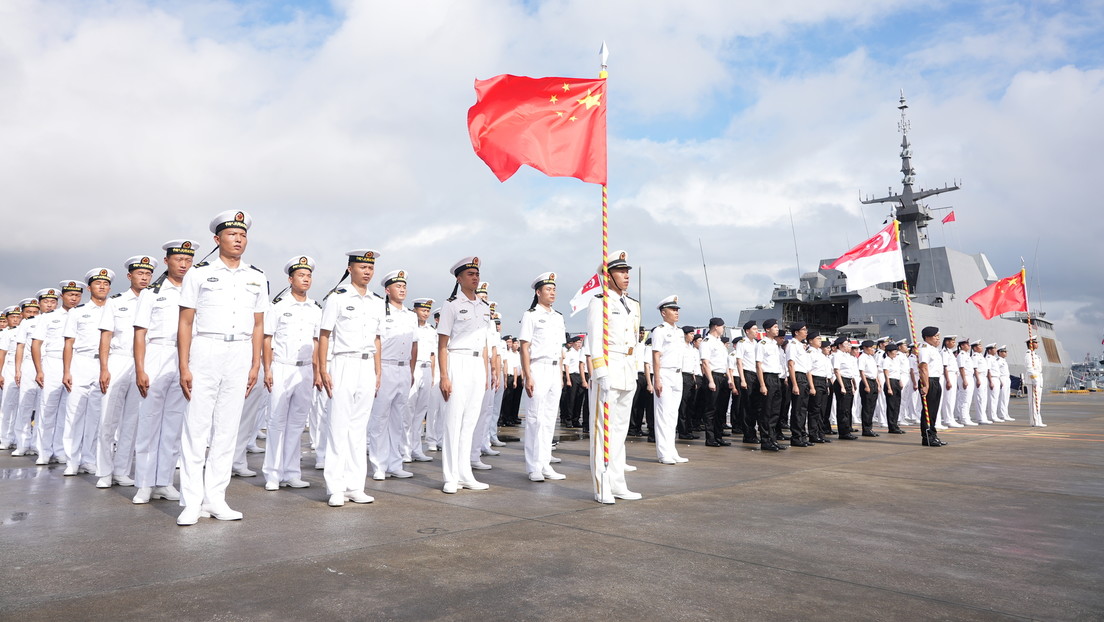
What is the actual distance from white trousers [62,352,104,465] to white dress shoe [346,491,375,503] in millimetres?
3319

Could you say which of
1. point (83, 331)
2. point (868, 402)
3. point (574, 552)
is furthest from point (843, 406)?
point (83, 331)

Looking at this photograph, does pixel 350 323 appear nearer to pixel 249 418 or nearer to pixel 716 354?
pixel 249 418

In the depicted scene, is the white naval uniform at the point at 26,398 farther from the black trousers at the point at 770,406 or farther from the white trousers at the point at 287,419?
the black trousers at the point at 770,406

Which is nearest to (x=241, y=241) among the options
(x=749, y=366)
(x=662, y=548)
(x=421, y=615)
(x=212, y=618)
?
(x=212, y=618)

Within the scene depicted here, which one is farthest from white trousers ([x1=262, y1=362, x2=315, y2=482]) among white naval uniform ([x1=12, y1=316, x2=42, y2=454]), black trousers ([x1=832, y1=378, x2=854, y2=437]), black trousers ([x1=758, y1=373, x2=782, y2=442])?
black trousers ([x1=832, y1=378, x2=854, y2=437])

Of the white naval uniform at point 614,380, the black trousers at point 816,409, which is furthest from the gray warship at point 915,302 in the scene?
the white naval uniform at point 614,380

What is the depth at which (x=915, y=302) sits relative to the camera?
88.8 ft

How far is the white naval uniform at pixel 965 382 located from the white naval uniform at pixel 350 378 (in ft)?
46.8

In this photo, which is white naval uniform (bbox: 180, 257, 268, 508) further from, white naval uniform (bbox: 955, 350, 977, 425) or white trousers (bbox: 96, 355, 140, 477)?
white naval uniform (bbox: 955, 350, 977, 425)

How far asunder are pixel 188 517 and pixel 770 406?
7.68m

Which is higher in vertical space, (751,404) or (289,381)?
(289,381)

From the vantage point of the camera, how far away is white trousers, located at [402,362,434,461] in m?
8.61

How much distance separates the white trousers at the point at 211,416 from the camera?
4.47 metres

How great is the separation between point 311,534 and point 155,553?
0.81 metres
